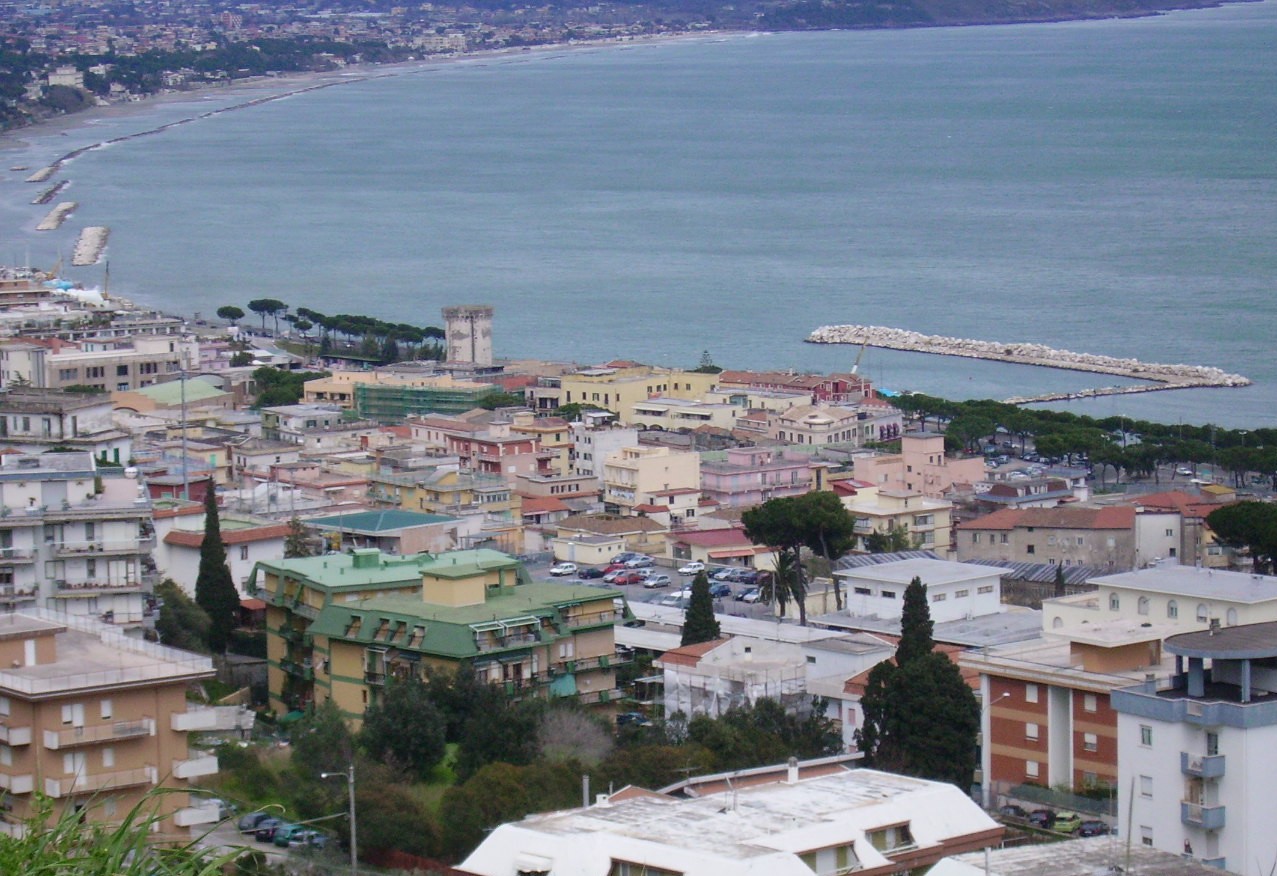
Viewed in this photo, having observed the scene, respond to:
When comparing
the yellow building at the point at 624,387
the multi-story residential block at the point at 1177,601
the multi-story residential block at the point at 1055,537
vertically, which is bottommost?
the multi-story residential block at the point at 1055,537

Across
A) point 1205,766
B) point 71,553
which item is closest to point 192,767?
point 1205,766

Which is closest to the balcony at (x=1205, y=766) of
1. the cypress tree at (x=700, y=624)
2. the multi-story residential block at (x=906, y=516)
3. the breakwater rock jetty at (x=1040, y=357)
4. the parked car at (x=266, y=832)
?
the parked car at (x=266, y=832)

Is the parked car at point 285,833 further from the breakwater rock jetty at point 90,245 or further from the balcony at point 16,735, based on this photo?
the breakwater rock jetty at point 90,245

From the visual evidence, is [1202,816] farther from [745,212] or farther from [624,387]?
[745,212]

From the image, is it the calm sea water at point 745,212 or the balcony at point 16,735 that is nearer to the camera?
the balcony at point 16,735

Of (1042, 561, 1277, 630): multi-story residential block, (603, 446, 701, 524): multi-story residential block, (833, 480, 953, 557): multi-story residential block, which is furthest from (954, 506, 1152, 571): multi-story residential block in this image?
(1042, 561, 1277, 630): multi-story residential block

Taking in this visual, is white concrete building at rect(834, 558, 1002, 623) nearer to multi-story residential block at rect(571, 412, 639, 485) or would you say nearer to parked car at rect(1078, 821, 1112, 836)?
parked car at rect(1078, 821, 1112, 836)

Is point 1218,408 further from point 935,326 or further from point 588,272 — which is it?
point 588,272

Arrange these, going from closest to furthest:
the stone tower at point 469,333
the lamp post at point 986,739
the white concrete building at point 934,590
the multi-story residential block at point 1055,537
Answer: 1. the lamp post at point 986,739
2. the white concrete building at point 934,590
3. the multi-story residential block at point 1055,537
4. the stone tower at point 469,333
